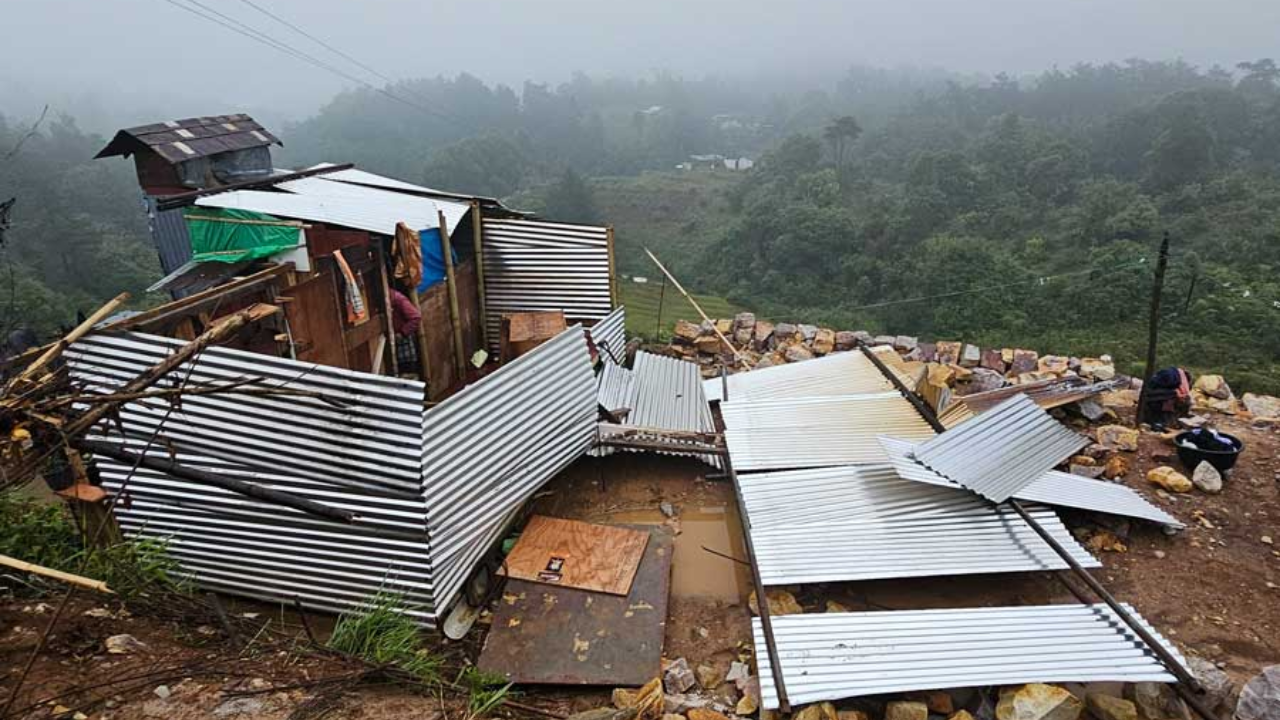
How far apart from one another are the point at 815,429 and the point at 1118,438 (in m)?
3.60

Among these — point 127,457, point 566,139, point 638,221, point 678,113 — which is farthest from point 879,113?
point 127,457

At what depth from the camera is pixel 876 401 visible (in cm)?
806

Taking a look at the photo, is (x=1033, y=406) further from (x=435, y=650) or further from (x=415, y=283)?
(x=415, y=283)

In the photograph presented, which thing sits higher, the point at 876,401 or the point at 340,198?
the point at 340,198

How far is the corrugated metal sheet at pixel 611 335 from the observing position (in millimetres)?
10062

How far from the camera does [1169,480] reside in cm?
694

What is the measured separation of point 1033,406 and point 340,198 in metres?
9.07

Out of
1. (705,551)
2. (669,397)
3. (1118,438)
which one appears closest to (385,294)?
(669,397)

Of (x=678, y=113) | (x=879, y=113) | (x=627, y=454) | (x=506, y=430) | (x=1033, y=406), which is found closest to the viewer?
(x=506, y=430)

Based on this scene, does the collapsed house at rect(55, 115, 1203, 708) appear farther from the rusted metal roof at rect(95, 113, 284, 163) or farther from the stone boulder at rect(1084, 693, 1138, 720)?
the rusted metal roof at rect(95, 113, 284, 163)

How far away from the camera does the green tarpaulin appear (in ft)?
24.9

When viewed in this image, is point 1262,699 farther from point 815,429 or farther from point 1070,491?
point 815,429

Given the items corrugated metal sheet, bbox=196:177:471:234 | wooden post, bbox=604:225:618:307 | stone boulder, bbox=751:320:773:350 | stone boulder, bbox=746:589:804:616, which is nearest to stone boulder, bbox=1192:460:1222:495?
stone boulder, bbox=746:589:804:616

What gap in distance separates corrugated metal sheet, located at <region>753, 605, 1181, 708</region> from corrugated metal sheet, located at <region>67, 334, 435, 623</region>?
2.69 m
